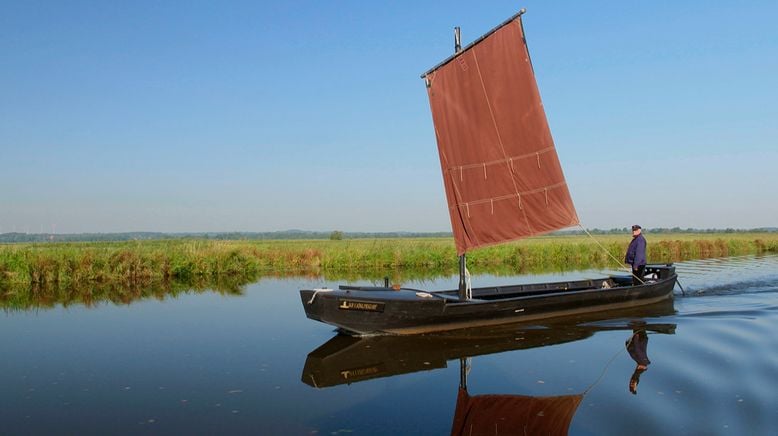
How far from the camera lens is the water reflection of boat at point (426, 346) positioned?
1051 centimetres

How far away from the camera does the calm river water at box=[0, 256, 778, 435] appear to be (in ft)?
24.6

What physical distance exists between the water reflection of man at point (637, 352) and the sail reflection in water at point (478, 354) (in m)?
0.59

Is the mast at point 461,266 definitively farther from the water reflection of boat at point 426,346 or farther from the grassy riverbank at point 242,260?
the grassy riverbank at point 242,260

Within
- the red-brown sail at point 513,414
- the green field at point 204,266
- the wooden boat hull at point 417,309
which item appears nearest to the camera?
the red-brown sail at point 513,414

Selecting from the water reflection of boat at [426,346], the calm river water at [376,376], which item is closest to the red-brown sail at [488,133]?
the water reflection of boat at [426,346]

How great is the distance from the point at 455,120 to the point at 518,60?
236cm

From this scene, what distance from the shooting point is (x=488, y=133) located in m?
15.2

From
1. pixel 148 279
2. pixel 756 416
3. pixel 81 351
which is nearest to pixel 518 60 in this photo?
pixel 756 416

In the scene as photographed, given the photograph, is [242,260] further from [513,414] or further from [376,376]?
[513,414]

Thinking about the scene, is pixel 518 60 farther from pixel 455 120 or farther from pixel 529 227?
pixel 529 227

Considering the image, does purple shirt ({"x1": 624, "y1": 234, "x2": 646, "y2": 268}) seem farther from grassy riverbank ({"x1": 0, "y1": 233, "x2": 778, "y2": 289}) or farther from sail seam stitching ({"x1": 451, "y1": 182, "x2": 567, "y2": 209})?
grassy riverbank ({"x1": 0, "y1": 233, "x2": 778, "y2": 289})

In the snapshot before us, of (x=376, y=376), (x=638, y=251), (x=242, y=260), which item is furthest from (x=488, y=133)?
(x=242, y=260)

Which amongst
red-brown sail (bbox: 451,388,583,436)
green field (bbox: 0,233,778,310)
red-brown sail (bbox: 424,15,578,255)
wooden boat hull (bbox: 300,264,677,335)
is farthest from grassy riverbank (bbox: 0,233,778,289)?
red-brown sail (bbox: 451,388,583,436)

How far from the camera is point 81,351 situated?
40.7 ft
